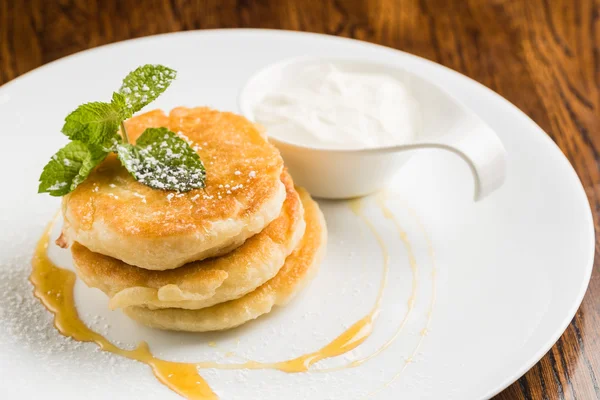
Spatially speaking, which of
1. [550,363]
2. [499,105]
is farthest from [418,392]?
[499,105]

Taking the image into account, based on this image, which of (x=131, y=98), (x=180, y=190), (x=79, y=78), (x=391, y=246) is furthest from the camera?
(x=79, y=78)

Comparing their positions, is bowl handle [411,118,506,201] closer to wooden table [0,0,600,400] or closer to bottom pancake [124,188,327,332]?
bottom pancake [124,188,327,332]

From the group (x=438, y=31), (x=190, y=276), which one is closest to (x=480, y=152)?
(x=190, y=276)

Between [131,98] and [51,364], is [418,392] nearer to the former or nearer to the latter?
[51,364]

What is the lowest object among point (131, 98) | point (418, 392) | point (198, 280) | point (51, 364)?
point (418, 392)

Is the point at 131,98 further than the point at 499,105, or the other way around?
the point at 499,105

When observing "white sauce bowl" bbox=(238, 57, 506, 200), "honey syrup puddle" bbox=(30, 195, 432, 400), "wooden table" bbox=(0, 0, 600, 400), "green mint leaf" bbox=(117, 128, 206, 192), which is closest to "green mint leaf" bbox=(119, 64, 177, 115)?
"green mint leaf" bbox=(117, 128, 206, 192)

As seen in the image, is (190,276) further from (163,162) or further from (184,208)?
(163,162)
